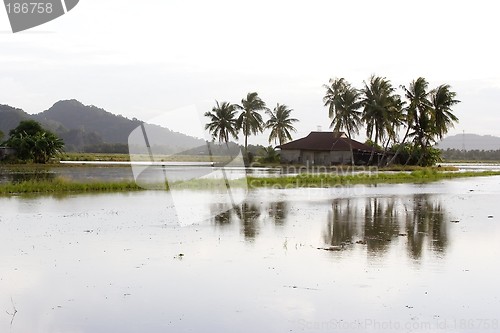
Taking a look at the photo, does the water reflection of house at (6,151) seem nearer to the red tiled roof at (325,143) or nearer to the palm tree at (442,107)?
the red tiled roof at (325,143)

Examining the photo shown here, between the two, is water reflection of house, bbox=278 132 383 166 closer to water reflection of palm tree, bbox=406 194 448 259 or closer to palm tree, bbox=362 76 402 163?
palm tree, bbox=362 76 402 163

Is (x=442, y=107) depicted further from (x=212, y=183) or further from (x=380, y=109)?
(x=212, y=183)

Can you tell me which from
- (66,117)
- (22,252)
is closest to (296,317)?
(22,252)

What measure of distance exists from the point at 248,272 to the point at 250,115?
50.3 meters

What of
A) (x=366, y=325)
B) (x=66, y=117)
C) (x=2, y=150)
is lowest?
(x=366, y=325)

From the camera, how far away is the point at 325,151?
5350 centimetres

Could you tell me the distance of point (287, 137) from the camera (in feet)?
201

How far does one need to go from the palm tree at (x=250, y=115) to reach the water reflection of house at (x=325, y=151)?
3729 millimetres

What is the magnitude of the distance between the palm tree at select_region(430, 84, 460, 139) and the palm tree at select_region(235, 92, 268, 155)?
1649 cm

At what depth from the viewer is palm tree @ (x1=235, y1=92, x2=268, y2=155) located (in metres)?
58.3

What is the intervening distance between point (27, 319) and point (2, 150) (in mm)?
48885

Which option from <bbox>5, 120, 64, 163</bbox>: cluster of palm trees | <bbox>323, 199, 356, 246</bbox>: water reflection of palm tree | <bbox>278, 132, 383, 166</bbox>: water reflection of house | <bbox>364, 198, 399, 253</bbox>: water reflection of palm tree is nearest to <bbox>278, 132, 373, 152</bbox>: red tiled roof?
<bbox>278, 132, 383, 166</bbox>: water reflection of house

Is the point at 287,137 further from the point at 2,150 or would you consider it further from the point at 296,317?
the point at 296,317

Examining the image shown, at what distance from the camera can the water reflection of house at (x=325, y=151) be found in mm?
53125
